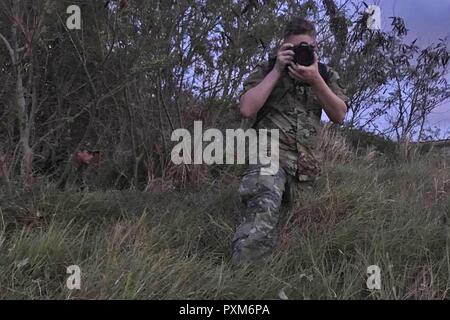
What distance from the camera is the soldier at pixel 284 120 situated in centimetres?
351

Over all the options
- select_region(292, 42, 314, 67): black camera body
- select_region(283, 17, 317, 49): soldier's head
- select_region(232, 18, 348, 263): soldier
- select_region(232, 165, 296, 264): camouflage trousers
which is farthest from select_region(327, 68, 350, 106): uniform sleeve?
select_region(232, 165, 296, 264): camouflage trousers

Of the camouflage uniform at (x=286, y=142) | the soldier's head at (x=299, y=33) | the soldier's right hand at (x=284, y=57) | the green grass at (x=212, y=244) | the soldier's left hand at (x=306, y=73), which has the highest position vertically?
the soldier's head at (x=299, y=33)

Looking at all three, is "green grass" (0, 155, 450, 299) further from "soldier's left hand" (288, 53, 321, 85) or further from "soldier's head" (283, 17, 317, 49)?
"soldier's head" (283, 17, 317, 49)

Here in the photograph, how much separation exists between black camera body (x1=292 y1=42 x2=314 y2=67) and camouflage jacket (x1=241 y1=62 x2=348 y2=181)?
0.23m

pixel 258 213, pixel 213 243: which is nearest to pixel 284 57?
pixel 258 213

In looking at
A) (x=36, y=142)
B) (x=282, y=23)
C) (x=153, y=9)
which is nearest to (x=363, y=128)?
(x=282, y=23)

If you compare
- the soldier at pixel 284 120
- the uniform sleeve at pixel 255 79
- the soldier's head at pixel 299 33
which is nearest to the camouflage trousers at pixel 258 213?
the soldier at pixel 284 120

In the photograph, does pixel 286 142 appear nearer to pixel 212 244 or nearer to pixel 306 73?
pixel 306 73

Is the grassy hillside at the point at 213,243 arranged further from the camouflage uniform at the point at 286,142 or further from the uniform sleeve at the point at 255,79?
the uniform sleeve at the point at 255,79

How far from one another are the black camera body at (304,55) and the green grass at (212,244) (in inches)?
37.5

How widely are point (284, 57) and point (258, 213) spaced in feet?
3.39

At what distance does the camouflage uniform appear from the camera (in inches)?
144

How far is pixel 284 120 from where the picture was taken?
13.4ft

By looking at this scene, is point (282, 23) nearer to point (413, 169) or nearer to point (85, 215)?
point (413, 169)
